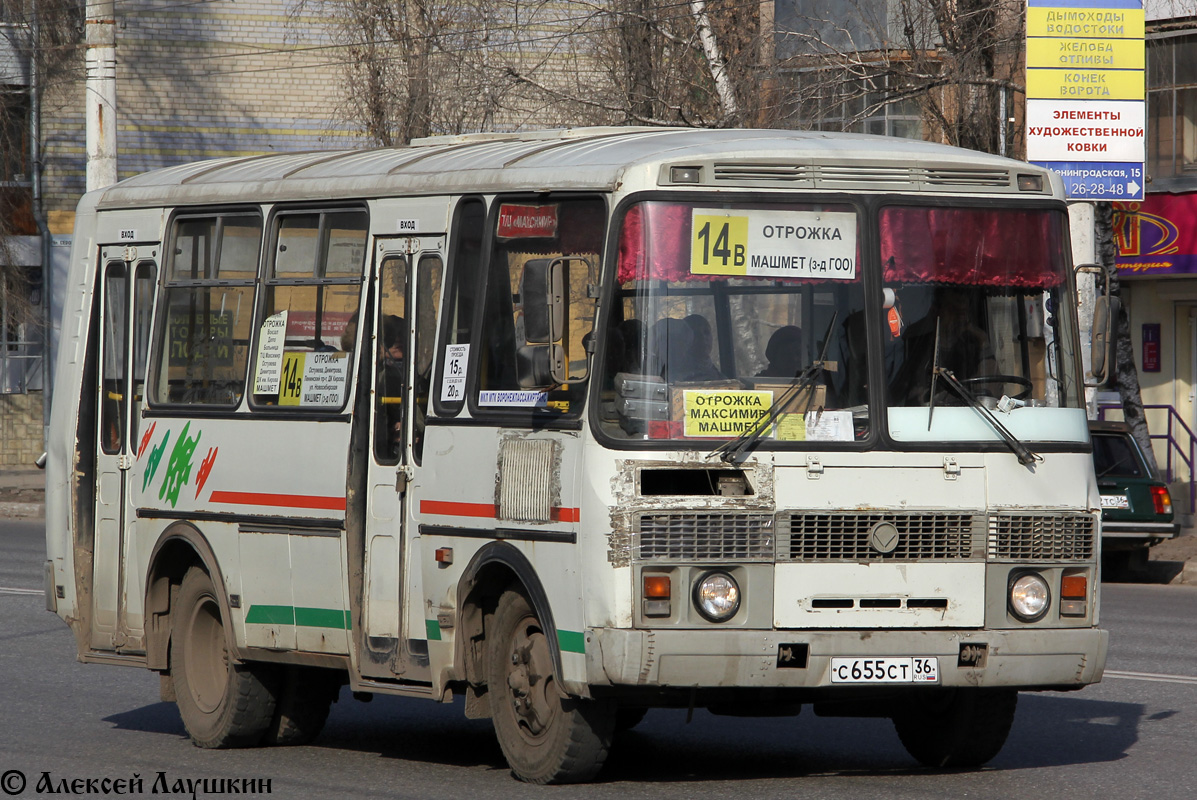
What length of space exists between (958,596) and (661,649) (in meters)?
1.26

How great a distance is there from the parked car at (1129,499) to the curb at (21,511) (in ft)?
47.8

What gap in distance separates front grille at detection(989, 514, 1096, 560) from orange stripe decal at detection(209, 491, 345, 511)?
2956 millimetres

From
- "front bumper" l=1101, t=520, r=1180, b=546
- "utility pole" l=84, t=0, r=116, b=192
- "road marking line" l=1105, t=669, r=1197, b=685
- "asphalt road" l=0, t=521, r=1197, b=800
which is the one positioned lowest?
"asphalt road" l=0, t=521, r=1197, b=800

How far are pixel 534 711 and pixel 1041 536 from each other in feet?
7.15

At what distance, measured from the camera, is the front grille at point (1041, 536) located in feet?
24.8

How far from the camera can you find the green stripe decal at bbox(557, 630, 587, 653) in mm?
7227

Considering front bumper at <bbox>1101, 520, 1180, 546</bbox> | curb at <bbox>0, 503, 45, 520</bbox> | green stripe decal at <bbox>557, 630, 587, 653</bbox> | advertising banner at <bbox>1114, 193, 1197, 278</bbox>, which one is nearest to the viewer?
green stripe decal at <bbox>557, 630, 587, 653</bbox>

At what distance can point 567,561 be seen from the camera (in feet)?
24.2

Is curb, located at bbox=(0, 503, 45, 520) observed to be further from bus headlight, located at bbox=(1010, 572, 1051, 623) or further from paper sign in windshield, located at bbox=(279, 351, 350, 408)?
bus headlight, located at bbox=(1010, 572, 1051, 623)

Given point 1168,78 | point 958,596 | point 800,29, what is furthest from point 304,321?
point 1168,78

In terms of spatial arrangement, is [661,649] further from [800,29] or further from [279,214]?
[800,29]

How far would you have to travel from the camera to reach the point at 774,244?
7.48 meters

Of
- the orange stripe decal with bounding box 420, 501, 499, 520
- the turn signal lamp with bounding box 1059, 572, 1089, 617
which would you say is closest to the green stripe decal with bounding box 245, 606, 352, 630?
the orange stripe decal with bounding box 420, 501, 499, 520

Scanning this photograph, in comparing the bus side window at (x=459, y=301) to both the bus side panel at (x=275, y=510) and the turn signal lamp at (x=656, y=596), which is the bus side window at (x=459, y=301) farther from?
the turn signal lamp at (x=656, y=596)
